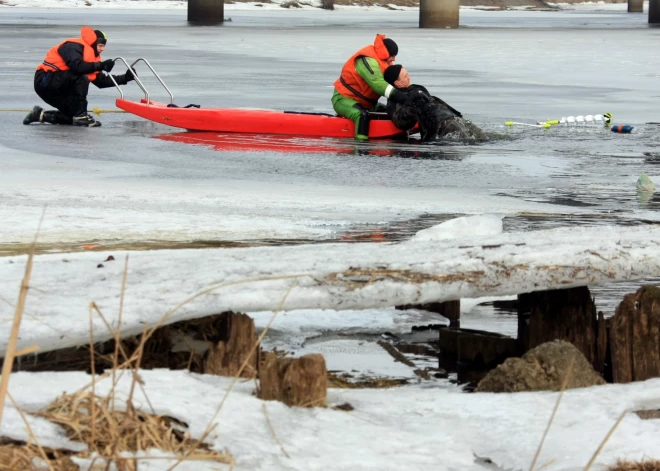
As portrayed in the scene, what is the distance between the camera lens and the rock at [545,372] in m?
3.67

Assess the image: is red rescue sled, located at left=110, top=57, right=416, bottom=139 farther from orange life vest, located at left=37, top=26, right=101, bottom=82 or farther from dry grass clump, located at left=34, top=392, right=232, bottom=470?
dry grass clump, located at left=34, top=392, right=232, bottom=470

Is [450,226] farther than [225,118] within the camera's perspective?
No

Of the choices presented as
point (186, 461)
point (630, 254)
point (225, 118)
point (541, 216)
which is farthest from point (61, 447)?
point (225, 118)

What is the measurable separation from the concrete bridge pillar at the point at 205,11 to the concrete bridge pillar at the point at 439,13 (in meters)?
8.57

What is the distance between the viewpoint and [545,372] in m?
3.69

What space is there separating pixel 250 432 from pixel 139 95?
13.4 meters

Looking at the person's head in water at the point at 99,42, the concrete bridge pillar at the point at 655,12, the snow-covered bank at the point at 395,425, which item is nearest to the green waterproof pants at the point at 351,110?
the person's head in water at the point at 99,42

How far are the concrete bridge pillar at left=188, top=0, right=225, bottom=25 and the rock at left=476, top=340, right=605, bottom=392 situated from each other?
139ft

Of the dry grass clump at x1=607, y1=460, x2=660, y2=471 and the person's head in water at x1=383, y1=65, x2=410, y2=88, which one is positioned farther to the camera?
the person's head in water at x1=383, y1=65, x2=410, y2=88

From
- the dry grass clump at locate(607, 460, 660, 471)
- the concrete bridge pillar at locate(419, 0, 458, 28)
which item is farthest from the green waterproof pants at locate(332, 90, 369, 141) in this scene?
the concrete bridge pillar at locate(419, 0, 458, 28)

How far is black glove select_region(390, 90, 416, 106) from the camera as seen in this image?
12.0m

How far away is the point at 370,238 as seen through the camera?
6.49m

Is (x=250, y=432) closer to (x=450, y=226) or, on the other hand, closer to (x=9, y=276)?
(x=9, y=276)

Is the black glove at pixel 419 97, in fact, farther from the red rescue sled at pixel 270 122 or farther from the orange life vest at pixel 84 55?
the orange life vest at pixel 84 55
